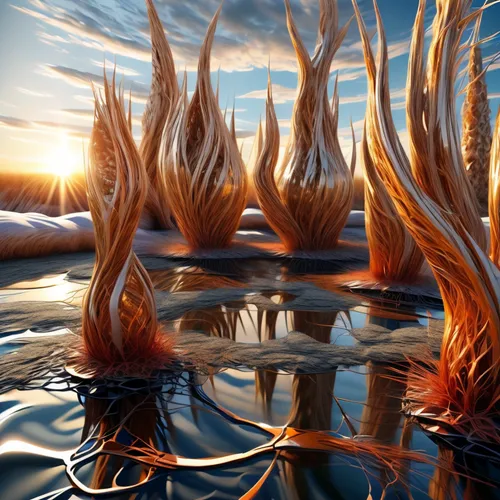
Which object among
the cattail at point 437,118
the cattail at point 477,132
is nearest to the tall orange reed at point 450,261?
the cattail at point 437,118

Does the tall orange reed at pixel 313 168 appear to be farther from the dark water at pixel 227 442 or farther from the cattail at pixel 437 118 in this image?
the cattail at pixel 437 118

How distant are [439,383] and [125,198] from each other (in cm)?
97

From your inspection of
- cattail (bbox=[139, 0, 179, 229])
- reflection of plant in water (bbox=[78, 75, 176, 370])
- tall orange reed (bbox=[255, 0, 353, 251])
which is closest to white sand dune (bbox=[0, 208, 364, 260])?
cattail (bbox=[139, 0, 179, 229])

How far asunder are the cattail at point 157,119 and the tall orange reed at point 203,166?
3.03 ft

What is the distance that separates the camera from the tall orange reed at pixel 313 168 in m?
3.28

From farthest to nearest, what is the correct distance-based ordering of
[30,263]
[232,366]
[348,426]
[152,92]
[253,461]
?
[152,92] < [30,263] < [232,366] < [348,426] < [253,461]

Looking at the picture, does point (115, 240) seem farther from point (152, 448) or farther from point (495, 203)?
point (495, 203)

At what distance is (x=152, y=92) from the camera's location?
14.4 ft

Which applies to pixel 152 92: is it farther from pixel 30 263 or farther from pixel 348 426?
pixel 348 426

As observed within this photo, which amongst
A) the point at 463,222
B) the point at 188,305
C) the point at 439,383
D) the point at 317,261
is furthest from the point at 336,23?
the point at 439,383

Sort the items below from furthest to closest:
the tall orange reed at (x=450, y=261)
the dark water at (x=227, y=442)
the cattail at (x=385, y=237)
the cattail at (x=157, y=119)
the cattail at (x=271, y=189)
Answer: the cattail at (x=157, y=119), the cattail at (x=271, y=189), the cattail at (x=385, y=237), the tall orange reed at (x=450, y=261), the dark water at (x=227, y=442)

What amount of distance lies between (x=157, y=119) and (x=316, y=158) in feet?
6.15

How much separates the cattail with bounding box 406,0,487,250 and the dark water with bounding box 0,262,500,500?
539mm

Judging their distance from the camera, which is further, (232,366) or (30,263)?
(30,263)
